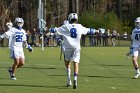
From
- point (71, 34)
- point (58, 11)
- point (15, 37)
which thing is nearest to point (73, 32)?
point (71, 34)

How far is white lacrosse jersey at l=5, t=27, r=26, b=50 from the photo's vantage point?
17.5 metres

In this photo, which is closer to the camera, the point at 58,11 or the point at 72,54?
the point at 72,54

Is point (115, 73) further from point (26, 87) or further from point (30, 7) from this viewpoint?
point (30, 7)

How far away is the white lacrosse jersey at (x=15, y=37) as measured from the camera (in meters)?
17.5

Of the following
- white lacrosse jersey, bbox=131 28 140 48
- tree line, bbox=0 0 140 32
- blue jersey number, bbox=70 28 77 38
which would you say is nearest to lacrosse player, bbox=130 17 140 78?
white lacrosse jersey, bbox=131 28 140 48

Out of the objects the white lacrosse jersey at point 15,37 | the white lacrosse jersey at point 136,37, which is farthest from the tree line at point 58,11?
the white lacrosse jersey at point 15,37

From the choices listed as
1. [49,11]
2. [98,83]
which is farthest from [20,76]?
[49,11]

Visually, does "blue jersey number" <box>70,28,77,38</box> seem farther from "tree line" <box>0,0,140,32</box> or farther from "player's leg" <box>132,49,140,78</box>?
"tree line" <box>0,0,140,32</box>

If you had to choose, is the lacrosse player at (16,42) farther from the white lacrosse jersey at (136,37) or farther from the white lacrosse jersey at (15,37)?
the white lacrosse jersey at (136,37)

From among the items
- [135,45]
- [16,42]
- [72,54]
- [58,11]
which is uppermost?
[58,11]

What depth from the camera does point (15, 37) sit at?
57.6 ft

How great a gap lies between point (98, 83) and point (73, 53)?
1601 mm

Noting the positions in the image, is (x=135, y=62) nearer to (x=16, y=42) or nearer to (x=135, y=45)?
(x=135, y=45)

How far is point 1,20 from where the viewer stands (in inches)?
3031
